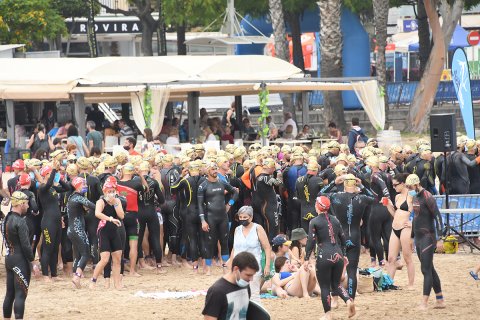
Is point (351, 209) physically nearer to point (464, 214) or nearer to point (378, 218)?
point (378, 218)

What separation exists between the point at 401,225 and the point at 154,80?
11737 millimetres

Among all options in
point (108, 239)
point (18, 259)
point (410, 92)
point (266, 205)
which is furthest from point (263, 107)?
point (410, 92)

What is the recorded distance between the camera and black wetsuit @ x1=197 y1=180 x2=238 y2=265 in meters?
18.2

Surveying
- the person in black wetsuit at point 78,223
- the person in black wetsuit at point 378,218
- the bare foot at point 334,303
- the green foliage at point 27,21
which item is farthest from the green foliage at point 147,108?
the green foliage at point 27,21

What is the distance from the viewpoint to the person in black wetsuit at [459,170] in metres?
20.6

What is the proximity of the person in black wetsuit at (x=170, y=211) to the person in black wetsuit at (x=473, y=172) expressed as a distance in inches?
209

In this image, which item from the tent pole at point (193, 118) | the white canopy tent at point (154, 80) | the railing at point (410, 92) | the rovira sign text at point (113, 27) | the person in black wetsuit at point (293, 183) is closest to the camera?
the person in black wetsuit at point (293, 183)

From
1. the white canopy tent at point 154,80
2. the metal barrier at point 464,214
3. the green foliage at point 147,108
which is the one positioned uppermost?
the white canopy tent at point 154,80

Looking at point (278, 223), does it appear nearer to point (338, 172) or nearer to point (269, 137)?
point (338, 172)

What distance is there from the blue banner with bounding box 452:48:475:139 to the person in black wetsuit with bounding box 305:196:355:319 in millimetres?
10722

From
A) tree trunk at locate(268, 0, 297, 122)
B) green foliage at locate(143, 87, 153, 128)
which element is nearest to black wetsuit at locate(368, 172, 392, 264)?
green foliage at locate(143, 87, 153, 128)

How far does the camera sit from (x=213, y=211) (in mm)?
18406

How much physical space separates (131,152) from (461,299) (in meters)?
7.38

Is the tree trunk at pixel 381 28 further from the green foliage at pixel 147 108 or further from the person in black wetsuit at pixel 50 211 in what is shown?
the person in black wetsuit at pixel 50 211
